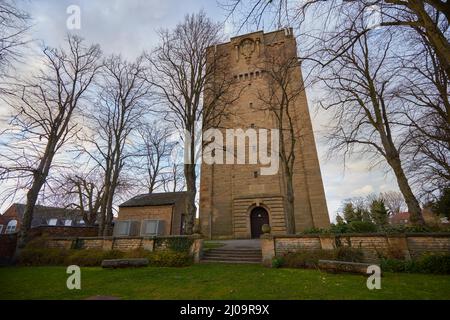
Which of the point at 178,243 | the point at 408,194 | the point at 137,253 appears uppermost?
the point at 408,194

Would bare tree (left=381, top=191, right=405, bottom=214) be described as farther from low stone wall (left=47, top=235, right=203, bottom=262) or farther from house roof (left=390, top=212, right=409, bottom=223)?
low stone wall (left=47, top=235, right=203, bottom=262)

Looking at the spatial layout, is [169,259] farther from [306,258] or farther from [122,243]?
[306,258]

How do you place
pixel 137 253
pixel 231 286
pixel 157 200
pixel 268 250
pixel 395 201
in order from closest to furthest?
pixel 231 286 < pixel 268 250 < pixel 137 253 < pixel 157 200 < pixel 395 201

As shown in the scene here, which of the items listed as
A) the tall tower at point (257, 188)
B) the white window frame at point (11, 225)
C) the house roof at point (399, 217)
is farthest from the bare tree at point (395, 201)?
the white window frame at point (11, 225)

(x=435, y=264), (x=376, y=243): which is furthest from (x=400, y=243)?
(x=435, y=264)

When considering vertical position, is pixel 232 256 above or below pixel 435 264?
below

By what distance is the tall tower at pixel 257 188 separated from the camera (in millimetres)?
20359

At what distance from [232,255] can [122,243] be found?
6.48m

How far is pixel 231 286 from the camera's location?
6.78 metres

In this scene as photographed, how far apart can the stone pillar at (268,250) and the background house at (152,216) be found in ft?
42.7
